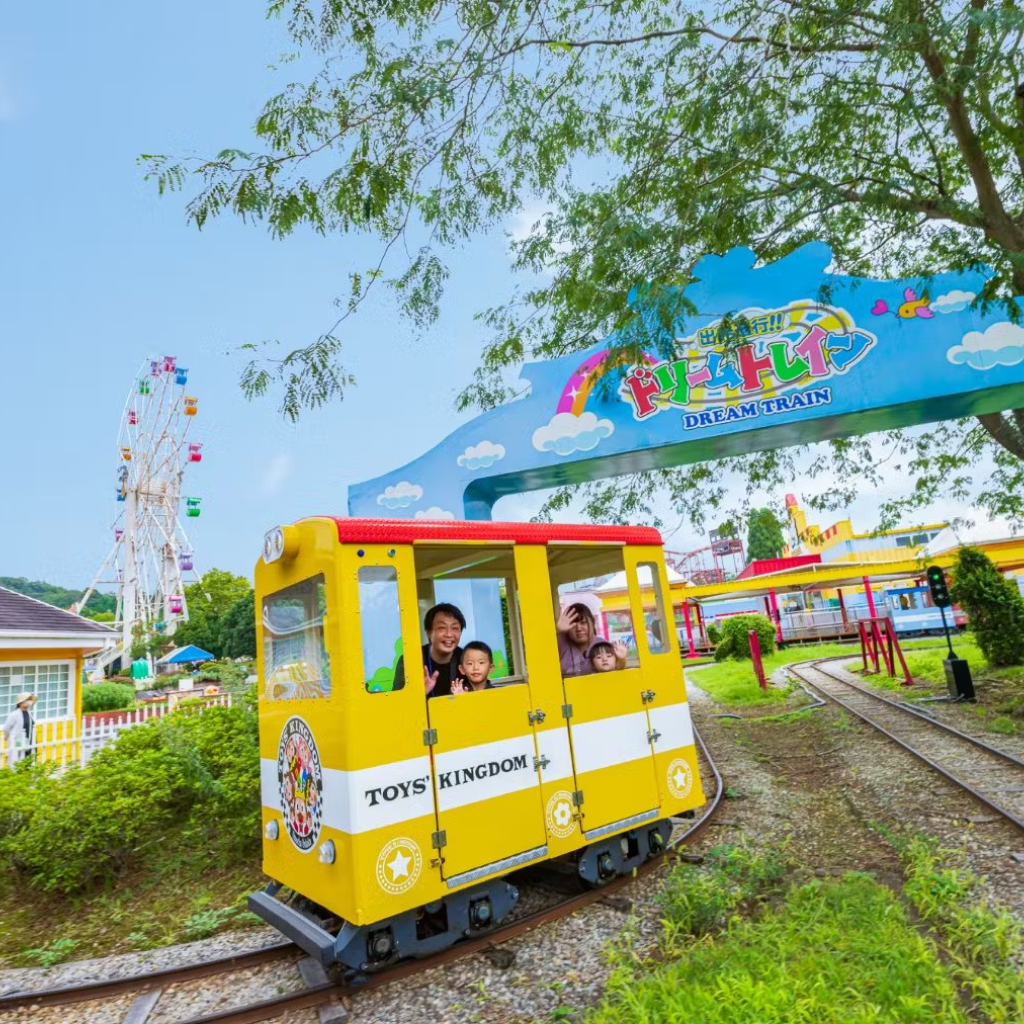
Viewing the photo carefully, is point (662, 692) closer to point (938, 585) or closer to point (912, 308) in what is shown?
point (912, 308)

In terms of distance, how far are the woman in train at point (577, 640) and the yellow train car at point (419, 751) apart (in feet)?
0.17

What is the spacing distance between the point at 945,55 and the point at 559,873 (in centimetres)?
790

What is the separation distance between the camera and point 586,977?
12.5ft

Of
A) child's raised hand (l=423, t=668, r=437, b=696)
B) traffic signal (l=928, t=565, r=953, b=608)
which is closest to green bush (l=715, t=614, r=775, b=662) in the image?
traffic signal (l=928, t=565, r=953, b=608)

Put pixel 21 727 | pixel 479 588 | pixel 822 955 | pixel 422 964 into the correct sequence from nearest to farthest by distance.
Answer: pixel 822 955 → pixel 422 964 → pixel 479 588 → pixel 21 727

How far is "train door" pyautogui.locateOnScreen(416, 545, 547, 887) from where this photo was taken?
4168 mm

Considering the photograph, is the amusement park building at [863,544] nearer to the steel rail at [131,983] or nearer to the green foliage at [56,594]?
the steel rail at [131,983]

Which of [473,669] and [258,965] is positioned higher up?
[473,669]

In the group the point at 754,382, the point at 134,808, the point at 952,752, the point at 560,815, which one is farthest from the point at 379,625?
the point at 952,752

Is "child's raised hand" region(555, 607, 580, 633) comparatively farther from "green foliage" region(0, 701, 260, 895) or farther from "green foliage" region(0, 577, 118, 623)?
"green foliage" region(0, 577, 118, 623)

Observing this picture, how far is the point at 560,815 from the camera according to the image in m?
4.73

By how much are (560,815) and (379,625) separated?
6.34 ft

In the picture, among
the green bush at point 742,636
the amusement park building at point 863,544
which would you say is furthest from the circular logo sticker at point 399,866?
the amusement park building at point 863,544

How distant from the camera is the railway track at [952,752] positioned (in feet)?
20.8
